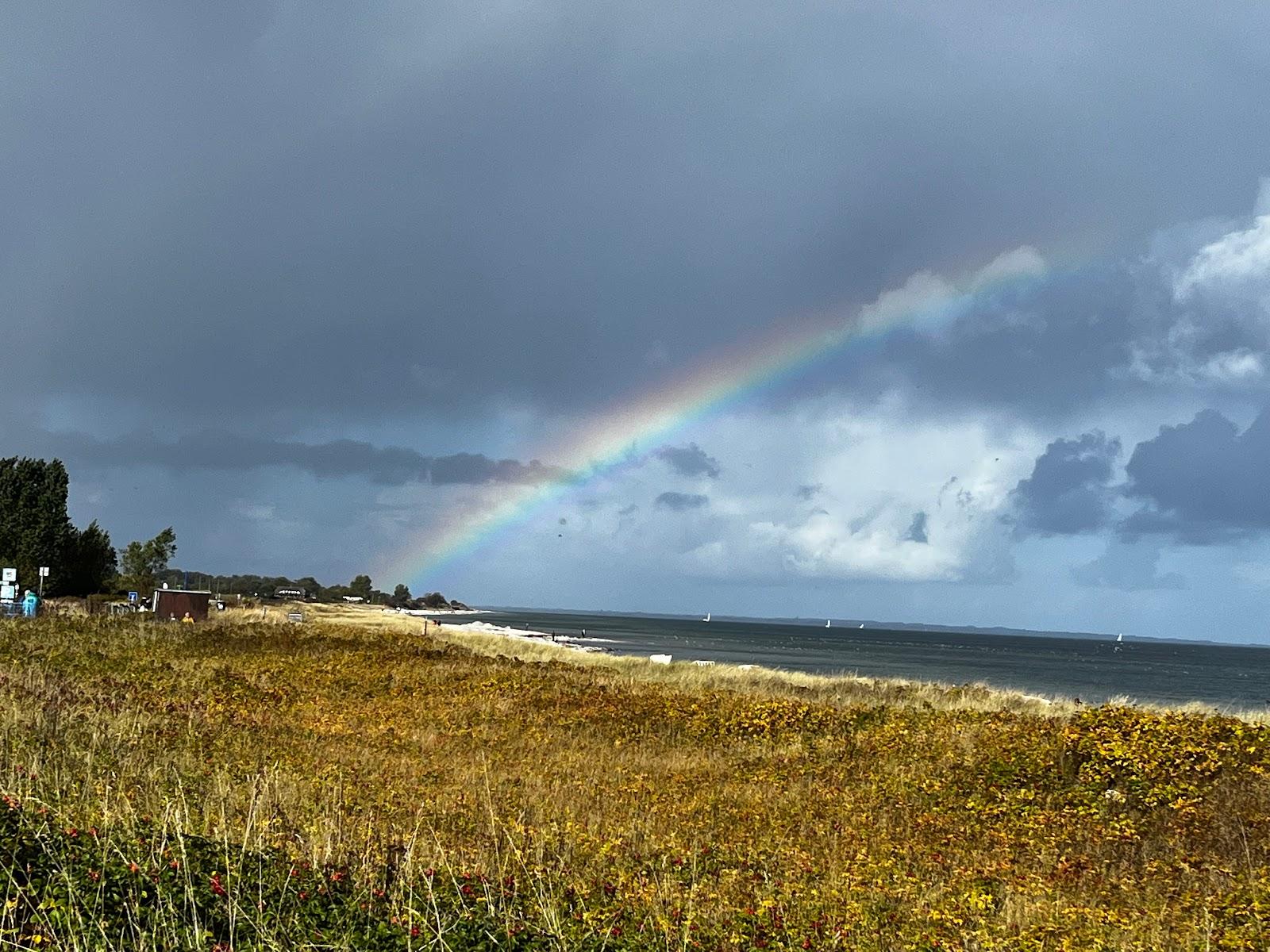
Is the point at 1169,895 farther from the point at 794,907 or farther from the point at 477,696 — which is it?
the point at 477,696

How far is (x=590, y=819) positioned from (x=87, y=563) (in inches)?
3757

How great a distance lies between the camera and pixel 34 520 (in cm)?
8425

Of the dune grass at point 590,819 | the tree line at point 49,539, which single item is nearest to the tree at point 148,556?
the tree line at point 49,539

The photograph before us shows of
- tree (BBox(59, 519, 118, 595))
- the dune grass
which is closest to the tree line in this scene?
tree (BBox(59, 519, 118, 595))

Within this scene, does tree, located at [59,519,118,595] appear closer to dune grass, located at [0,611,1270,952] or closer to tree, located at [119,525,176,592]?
tree, located at [119,525,176,592]

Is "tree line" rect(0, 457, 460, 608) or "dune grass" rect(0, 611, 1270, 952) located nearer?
"dune grass" rect(0, 611, 1270, 952)

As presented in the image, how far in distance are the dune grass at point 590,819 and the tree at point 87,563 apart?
73393mm

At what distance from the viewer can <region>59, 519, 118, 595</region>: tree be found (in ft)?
285

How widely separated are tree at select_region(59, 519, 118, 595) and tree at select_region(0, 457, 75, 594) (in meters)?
1.16

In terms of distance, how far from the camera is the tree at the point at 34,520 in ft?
270

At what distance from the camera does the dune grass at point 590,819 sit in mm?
5910

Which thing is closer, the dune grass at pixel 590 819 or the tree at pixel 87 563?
the dune grass at pixel 590 819

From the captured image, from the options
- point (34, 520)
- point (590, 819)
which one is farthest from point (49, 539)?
point (590, 819)

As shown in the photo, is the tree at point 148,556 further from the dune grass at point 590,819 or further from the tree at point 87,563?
the dune grass at point 590,819
